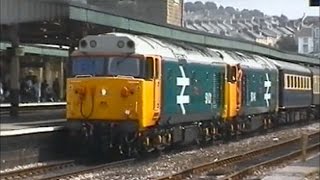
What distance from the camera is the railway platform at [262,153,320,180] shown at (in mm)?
15109

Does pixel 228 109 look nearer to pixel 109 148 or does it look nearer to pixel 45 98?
pixel 109 148

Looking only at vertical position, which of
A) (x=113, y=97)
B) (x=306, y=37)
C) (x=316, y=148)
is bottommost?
(x=316, y=148)

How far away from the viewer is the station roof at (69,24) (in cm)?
1735

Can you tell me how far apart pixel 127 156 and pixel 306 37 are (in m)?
30.6

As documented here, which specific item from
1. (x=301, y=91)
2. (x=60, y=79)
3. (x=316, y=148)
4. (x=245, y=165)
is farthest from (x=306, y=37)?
(x=245, y=165)

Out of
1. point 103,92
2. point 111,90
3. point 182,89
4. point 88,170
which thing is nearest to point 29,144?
point 88,170

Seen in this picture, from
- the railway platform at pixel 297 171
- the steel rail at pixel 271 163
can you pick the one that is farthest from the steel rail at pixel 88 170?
the railway platform at pixel 297 171

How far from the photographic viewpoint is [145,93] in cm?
1830

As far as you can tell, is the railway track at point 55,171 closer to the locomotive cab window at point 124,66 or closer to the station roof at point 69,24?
the locomotive cab window at point 124,66

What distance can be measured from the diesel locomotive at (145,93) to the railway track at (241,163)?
1773mm

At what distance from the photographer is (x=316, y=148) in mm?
24516

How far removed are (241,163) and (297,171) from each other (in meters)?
3.19

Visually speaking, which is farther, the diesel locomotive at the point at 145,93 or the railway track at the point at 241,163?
the diesel locomotive at the point at 145,93

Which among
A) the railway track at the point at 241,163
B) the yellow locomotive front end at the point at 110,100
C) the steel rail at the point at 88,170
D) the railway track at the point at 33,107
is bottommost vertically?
the railway track at the point at 241,163
